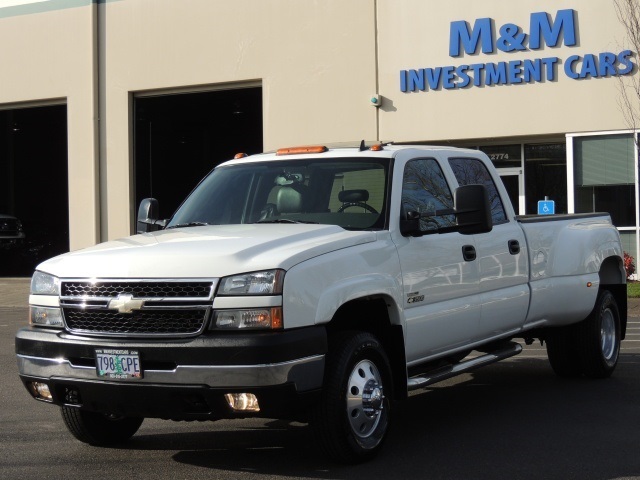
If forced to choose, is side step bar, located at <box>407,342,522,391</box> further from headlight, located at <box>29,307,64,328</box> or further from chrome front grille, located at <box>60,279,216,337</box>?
headlight, located at <box>29,307,64,328</box>

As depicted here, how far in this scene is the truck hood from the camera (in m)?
5.88

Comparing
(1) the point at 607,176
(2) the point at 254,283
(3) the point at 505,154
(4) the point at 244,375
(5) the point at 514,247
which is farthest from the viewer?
(3) the point at 505,154

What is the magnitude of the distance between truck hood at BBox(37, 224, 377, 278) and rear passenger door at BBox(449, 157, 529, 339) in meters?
1.48

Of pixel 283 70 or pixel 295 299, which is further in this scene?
pixel 283 70

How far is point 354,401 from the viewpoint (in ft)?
20.4

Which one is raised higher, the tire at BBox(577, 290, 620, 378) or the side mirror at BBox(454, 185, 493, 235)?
the side mirror at BBox(454, 185, 493, 235)

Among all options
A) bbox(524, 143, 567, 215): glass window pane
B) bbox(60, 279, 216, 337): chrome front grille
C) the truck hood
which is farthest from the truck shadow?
bbox(524, 143, 567, 215): glass window pane

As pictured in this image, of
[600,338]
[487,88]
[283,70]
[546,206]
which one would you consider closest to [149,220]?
[600,338]

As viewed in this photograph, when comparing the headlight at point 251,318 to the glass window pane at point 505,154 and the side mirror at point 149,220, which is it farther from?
the glass window pane at point 505,154

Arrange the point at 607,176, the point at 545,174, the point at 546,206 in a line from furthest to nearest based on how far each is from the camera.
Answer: the point at 545,174 → the point at 546,206 → the point at 607,176

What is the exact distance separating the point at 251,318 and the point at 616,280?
17.2ft

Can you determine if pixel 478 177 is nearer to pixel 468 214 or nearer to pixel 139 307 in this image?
pixel 468 214

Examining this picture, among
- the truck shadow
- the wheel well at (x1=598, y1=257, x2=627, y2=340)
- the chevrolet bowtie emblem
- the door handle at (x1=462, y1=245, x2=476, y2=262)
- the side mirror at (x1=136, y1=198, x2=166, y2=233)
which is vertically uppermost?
the side mirror at (x1=136, y1=198, x2=166, y2=233)

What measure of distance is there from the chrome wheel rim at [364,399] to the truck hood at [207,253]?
76 centimetres
